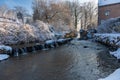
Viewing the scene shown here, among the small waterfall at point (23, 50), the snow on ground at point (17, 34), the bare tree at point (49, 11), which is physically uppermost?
the bare tree at point (49, 11)

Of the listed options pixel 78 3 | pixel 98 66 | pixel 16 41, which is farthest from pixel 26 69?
pixel 78 3

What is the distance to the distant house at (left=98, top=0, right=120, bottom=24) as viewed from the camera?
1258 inches

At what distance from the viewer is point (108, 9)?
33.5m

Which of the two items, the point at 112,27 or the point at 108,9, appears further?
the point at 108,9

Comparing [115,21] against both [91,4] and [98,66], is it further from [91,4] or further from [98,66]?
[91,4]

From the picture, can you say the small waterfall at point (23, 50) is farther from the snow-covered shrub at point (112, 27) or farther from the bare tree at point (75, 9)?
the bare tree at point (75, 9)

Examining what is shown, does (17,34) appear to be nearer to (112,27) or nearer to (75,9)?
(112,27)

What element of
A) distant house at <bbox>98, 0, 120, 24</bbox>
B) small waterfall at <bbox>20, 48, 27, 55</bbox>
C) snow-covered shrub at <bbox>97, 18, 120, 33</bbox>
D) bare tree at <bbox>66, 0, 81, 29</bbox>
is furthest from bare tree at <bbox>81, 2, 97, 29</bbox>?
small waterfall at <bbox>20, 48, 27, 55</bbox>

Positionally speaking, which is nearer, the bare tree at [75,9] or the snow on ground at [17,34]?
the snow on ground at [17,34]

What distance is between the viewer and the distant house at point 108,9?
105 feet

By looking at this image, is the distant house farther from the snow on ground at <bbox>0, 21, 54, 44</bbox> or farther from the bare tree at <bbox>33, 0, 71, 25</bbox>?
the snow on ground at <bbox>0, 21, 54, 44</bbox>

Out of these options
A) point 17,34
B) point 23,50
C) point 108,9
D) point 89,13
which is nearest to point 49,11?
point 108,9

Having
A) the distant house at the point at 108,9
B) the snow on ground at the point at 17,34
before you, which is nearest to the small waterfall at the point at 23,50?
the snow on ground at the point at 17,34

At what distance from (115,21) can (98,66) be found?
52.5 feet
